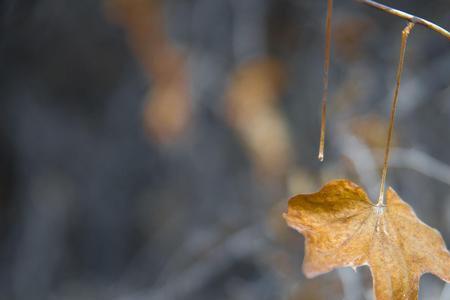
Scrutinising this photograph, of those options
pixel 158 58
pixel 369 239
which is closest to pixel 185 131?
pixel 158 58

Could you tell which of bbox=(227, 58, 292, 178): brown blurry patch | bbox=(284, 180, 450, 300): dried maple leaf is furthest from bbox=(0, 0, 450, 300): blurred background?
bbox=(284, 180, 450, 300): dried maple leaf

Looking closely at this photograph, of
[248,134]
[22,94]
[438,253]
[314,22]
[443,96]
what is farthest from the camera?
[22,94]

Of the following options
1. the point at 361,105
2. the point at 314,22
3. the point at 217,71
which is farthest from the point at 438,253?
the point at 217,71

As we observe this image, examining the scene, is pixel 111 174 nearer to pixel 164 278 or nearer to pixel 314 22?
pixel 164 278

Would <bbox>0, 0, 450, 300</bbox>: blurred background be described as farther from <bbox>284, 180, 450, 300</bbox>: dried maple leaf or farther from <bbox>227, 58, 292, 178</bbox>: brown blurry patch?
<bbox>284, 180, 450, 300</bbox>: dried maple leaf

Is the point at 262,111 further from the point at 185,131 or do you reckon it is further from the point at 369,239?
the point at 369,239

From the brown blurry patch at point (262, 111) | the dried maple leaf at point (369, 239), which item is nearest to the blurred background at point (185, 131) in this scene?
the brown blurry patch at point (262, 111)
